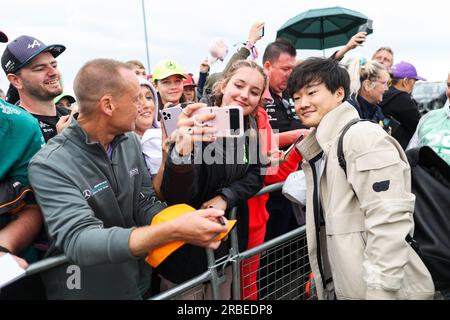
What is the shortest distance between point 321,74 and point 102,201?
1378 millimetres

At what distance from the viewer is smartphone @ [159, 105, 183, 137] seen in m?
1.94

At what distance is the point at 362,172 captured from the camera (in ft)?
5.51

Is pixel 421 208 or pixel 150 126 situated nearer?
pixel 421 208

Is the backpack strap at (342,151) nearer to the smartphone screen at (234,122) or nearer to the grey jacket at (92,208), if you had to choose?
the smartphone screen at (234,122)

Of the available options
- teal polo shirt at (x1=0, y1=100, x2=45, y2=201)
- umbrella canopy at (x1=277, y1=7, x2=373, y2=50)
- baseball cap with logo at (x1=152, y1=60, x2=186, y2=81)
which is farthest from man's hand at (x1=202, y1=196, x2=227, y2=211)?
umbrella canopy at (x1=277, y1=7, x2=373, y2=50)

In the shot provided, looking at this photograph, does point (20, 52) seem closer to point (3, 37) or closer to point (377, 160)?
point (3, 37)

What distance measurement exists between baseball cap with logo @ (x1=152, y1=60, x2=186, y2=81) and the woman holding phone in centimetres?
131

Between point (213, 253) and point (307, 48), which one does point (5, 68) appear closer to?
point (213, 253)

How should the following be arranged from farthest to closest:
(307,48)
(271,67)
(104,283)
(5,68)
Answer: (307,48), (271,67), (5,68), (104,283)

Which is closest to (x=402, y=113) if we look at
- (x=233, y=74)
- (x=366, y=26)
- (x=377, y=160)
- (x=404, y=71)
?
(x=404, y=71)

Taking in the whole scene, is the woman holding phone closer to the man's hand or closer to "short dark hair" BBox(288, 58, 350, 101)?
the man's hand
